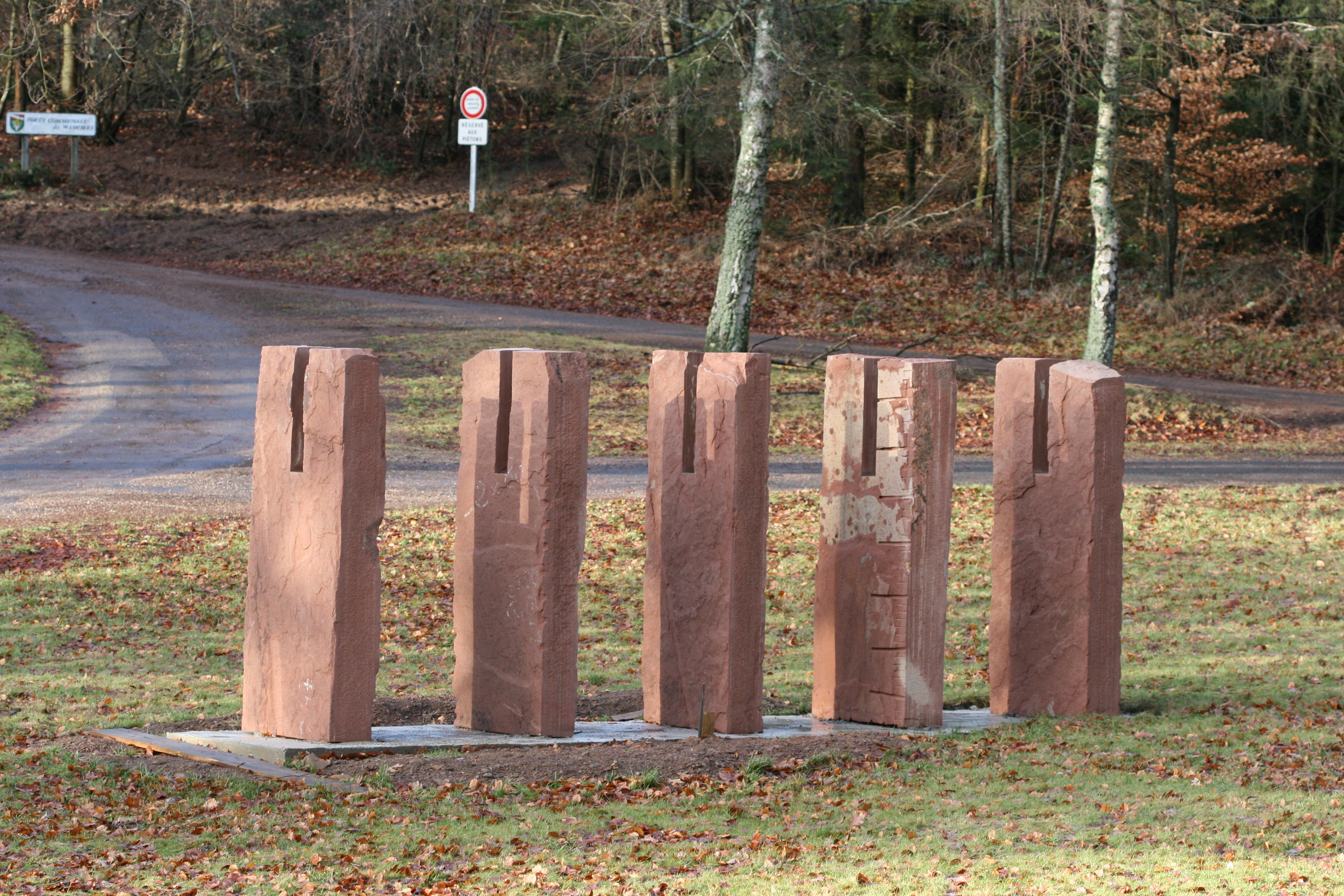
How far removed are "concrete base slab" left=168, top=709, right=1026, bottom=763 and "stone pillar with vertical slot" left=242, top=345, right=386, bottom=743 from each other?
0.41ft

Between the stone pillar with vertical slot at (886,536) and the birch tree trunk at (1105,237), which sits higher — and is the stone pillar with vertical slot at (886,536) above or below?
below

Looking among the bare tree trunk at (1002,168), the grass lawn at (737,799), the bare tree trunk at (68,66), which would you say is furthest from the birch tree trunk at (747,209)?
the bare tree trunk at (68,66)

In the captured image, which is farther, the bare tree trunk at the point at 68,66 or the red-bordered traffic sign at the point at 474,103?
the bare tree trunk at the point at 68,66

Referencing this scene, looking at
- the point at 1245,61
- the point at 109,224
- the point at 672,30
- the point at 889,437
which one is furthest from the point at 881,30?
the point at 889,437

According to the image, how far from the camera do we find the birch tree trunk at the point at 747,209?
15.7m

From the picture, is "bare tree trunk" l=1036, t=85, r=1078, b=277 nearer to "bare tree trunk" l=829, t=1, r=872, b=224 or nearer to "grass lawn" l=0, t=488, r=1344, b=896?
"bare tree trunk" l=829, t=1, r=872, b=224

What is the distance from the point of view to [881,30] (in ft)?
88.6

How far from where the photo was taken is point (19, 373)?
17.2 m

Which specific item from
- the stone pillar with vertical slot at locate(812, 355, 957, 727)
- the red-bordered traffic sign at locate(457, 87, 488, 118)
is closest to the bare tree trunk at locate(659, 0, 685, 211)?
the red-bordered traffic sign at locate(457, 87, 488, 118)

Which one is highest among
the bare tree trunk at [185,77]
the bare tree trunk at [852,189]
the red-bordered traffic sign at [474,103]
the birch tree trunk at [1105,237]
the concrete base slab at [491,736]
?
the bare tree trunk at [185,77]

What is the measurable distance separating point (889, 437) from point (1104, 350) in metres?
12.3

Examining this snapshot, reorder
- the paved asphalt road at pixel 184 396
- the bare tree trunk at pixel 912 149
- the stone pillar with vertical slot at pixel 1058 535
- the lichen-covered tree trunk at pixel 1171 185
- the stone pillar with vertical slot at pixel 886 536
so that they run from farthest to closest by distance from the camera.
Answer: the bare tree trunk at pixel 912 149, the lichen-covered tree trunk at pixel 1171 185, the paved asphalt road at pixel 184 396, the stone pillar with vertical slot at pixel 1058 535, the stone pillar with vertical slot at pixel 886 536

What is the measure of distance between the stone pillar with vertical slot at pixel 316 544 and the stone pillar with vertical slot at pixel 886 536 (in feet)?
6.50

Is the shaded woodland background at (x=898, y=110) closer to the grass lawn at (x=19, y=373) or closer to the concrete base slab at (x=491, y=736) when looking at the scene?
the grass lawn at (x=19, y=373)
